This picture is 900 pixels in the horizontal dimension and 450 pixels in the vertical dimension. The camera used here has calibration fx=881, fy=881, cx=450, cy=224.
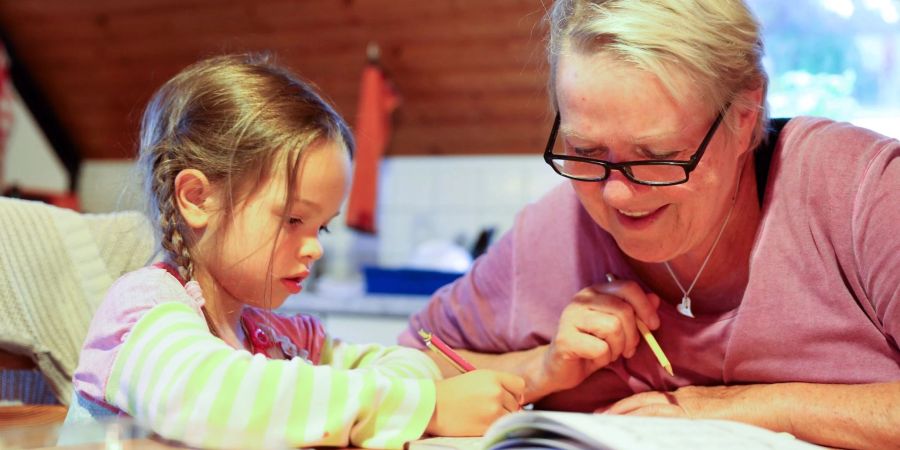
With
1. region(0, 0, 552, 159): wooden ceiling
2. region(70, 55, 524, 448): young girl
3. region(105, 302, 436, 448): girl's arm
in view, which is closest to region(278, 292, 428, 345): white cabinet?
region(0, 0, 552, 159): wooden ceiling

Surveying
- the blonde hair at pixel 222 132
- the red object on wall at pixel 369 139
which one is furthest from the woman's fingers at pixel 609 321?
the red object on wall at pixel 369 139

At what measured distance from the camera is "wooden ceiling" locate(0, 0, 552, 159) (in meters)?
3.30

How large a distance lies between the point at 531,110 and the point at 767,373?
239 centimetres

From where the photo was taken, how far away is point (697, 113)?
1000 mm

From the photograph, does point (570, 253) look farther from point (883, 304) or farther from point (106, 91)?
point (106, 91)

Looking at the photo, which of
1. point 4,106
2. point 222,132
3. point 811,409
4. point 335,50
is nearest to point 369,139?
point 335,50

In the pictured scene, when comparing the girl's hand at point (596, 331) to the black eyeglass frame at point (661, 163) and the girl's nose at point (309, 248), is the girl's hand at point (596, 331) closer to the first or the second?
the black eyeglass frame at point (661, 163)

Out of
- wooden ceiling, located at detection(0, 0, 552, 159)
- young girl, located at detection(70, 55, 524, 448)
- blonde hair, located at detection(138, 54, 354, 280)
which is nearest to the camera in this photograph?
young girl, located at detection(70, 55, 524, 448)

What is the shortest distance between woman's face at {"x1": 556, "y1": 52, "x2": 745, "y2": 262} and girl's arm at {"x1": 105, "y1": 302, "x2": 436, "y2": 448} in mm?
352

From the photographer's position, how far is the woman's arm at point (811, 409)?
0.93 metres

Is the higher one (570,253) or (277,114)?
(277,114)

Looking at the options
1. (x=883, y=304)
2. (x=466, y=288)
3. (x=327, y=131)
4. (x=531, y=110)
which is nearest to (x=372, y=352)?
(x=466, y=288)

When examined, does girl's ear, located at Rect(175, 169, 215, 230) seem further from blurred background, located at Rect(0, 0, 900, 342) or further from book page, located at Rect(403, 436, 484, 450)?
blurred background, located at Rect(0, 0, 900, 342)

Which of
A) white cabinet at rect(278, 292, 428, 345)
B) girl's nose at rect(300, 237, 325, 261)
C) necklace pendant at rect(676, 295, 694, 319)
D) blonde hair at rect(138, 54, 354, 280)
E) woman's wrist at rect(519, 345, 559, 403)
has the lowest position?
white cabinet at rect(278, 292, 428, 345)
